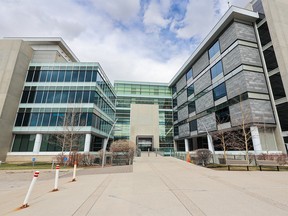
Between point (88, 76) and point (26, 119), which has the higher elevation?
point (88, 76)

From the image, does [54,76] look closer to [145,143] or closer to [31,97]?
[31,97]

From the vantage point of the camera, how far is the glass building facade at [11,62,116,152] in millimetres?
30203

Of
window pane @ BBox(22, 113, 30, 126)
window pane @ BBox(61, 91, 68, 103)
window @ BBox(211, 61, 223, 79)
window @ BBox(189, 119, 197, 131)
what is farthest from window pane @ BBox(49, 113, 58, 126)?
window @ BBox(211, 61, 223, 79)

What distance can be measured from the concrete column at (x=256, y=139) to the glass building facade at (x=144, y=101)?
30446 millimetres

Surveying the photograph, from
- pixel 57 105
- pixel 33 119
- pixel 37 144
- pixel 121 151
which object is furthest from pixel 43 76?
pixel 121 151

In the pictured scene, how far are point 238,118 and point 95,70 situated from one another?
2989 cm

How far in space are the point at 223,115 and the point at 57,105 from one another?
33970 mm

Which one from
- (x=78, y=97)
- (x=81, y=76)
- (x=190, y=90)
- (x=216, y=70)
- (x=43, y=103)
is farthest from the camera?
(x=190, y=90)

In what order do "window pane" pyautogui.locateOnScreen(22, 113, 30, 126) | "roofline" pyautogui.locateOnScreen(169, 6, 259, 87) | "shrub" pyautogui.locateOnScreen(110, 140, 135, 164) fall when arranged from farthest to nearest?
"window pane" pyautogui.locateOnScreen(22, 113, 30, 126) < "roofline" pyautogui.locateOnScreen(169, 6, 259, 87) < "shrub" pyautogui.locateOnScreen(110, 140, 135, 164)

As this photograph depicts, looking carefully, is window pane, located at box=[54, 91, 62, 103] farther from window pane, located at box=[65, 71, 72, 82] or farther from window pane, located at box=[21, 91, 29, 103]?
window pane, located at box=[21, 91, 29, 103]

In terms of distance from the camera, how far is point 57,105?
1253 inches

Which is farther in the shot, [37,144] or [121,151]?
[37,144]

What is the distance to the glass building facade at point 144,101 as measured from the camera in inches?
2039

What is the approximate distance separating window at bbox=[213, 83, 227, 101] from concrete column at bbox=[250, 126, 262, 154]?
8817 millimetres
